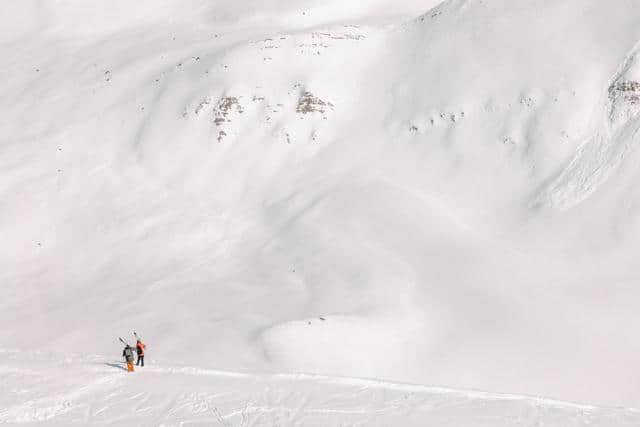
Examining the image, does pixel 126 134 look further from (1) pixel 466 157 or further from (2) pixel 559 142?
(2) pixel 559 142

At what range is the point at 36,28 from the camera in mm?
56062

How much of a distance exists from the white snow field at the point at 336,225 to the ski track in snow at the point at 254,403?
0.09m

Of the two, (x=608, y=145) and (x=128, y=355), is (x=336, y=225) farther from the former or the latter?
(x=128, y=355)

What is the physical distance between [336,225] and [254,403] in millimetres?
14870

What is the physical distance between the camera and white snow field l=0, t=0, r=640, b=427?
856 inches

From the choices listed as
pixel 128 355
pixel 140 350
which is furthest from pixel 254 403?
pixel 140 350

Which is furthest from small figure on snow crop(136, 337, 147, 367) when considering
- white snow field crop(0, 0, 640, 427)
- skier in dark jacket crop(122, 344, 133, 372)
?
white snow field crop(0, 0, 640, 427)

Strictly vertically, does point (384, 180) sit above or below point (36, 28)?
below

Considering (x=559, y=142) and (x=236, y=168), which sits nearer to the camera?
(x=559, y=142)

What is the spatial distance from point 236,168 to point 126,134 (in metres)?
7.55

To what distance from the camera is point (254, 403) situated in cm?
1977

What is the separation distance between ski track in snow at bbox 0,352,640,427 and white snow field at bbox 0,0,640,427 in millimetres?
86

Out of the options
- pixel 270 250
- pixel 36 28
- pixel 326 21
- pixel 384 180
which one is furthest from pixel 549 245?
pixel 36 28

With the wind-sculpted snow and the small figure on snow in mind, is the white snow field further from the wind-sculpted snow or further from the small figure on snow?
the small figure on snow
